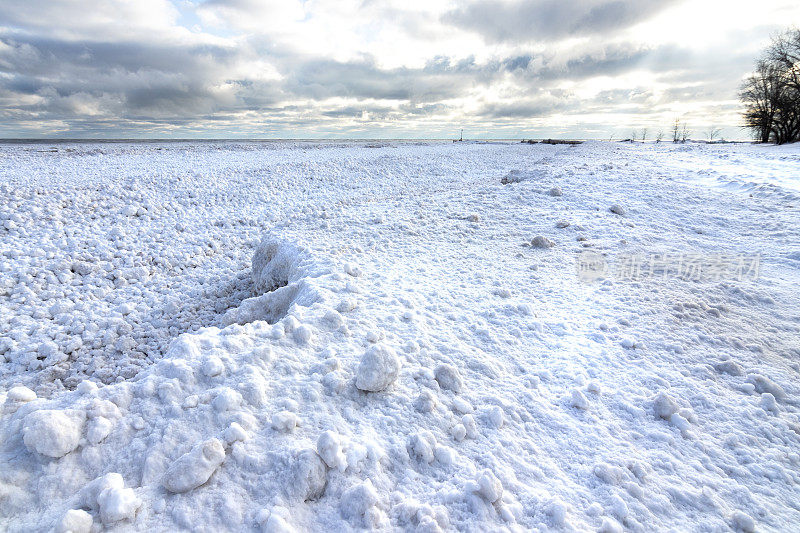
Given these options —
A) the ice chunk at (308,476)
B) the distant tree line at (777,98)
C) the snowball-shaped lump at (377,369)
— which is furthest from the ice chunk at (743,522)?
the distant tree line at (777,98)

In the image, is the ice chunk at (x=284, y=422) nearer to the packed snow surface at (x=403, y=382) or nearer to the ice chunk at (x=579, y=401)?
the packed snow surface at (x=403, y=382)

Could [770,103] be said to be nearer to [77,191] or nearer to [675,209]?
[675,209]

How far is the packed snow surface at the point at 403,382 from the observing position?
171 centimetres

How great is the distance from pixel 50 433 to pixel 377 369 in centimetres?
157

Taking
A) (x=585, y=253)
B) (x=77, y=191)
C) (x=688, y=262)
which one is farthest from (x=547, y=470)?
(x=77, y=191)

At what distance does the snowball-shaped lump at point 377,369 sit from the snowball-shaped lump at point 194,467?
853 millimetres

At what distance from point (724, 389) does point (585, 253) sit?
2.77 m

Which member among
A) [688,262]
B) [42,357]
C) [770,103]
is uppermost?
[770,103]

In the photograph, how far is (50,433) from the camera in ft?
5.63

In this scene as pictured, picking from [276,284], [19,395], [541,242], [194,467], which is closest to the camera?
[194,467]

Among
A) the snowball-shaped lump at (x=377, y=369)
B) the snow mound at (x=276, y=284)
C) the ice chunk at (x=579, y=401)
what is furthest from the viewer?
the snow mound at (x=276, y=284)

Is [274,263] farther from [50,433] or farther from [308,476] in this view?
[308,476]

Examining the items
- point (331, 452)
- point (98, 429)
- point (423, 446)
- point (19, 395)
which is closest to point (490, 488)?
point (423, 446)

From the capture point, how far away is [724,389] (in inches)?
107
